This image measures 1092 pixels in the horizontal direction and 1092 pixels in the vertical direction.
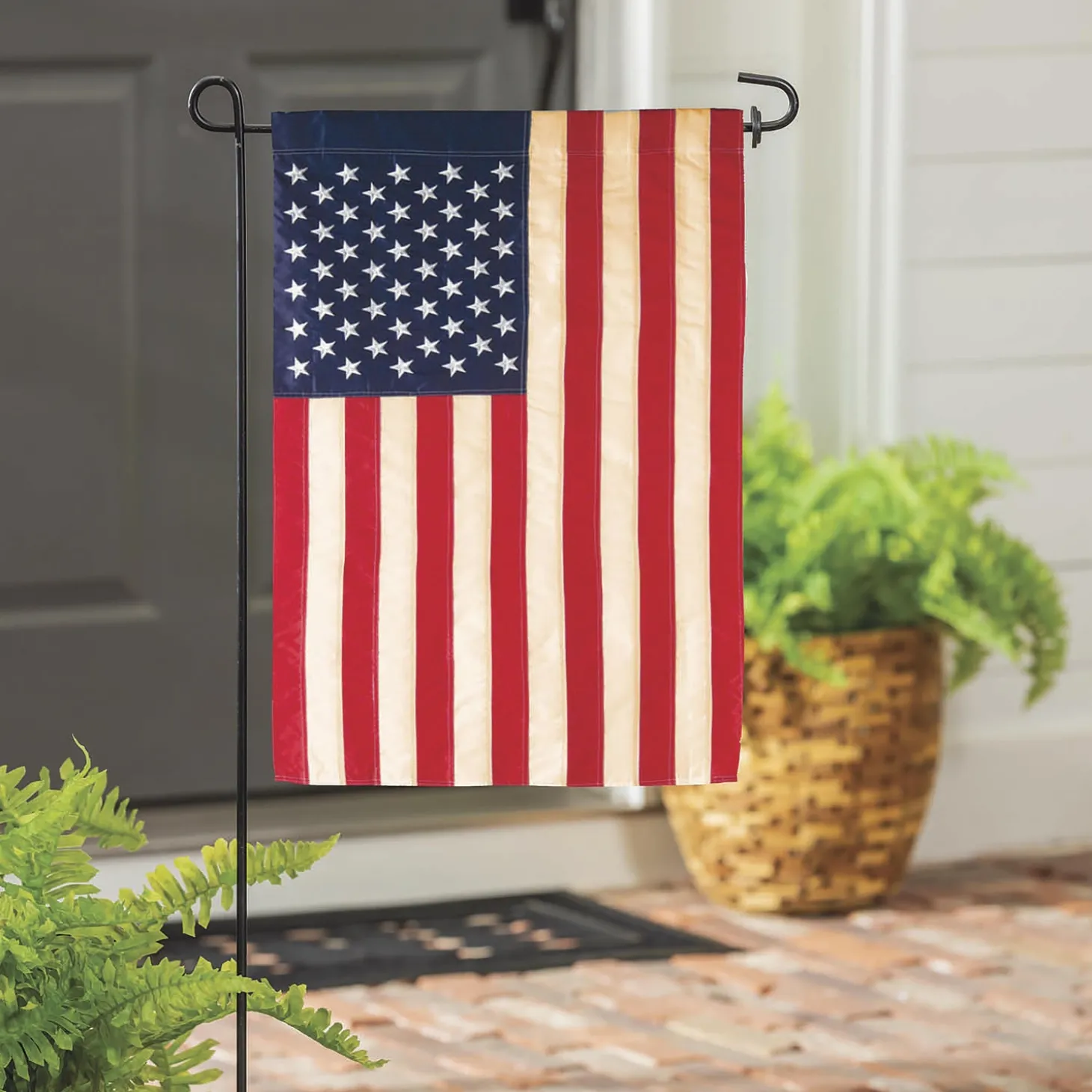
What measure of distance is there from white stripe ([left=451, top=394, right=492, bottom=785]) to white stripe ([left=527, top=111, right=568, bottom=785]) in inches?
1.6

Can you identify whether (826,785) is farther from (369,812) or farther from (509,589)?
(509,589)

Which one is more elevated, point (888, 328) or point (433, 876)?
point (888, 328)

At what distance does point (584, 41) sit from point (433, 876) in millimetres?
1318

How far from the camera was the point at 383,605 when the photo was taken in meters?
1.93

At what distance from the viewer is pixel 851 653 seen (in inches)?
117

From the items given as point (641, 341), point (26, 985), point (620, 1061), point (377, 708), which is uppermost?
point (641, 341)

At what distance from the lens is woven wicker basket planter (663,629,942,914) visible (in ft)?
9.71

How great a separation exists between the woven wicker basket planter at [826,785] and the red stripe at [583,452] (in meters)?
1.05

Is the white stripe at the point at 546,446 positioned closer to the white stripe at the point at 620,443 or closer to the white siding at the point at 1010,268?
the white stripe at the point at 620,443

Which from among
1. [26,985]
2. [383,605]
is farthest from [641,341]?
[26,985]

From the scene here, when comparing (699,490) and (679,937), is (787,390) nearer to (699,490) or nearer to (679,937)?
(679,937)

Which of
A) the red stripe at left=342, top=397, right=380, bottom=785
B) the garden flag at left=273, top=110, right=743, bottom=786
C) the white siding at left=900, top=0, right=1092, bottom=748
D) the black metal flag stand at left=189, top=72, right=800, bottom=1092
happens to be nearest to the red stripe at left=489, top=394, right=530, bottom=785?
the garden flag at left=273, top=110, right=743, bottom=786

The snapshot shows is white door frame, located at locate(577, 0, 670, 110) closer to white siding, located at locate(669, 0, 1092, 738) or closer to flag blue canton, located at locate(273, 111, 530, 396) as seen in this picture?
white siding, located at locate(669, 0, 1092, 738)

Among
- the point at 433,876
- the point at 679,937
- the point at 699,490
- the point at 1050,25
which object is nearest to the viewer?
the point at 699,490
